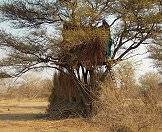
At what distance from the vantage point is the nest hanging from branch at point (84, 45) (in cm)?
2181

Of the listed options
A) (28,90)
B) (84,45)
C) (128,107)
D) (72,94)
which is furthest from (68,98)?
(28,90)

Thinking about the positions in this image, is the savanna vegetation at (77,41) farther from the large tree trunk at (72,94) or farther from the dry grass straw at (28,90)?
the dry grass straw at (28,90)

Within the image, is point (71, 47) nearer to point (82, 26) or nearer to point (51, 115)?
point (82, 26)

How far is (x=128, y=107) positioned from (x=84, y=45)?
28.1 feet

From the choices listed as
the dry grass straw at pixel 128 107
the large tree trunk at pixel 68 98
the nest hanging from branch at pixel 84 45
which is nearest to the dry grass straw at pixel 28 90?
the large tree trunk at pixel 68 98

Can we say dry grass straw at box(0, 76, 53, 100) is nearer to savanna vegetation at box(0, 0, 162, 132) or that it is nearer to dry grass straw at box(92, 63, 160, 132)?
savanna vegetation at box(0, 0, 162, 132)

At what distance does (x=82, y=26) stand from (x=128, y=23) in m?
2.60

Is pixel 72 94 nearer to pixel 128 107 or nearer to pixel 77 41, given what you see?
pixel 77 41

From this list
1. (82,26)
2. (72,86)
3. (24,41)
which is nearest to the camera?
(82,26)

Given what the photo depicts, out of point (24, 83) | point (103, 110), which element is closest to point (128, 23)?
point (103, 110)

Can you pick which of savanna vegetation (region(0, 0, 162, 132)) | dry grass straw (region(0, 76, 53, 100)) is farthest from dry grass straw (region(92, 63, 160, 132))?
dry grass straw (region(0, 76, 53, 100))

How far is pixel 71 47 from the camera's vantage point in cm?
2319

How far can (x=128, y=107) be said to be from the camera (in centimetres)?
1575

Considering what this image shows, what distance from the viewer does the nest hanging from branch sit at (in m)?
21.8
